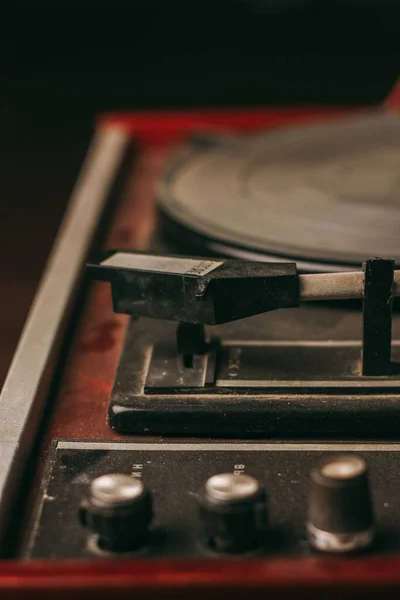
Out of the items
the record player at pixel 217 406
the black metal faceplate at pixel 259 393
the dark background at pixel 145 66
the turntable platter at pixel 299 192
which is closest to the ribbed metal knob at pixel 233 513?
the record player at pixel 217 406

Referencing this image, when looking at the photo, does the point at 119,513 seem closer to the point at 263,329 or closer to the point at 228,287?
the point at 228,287

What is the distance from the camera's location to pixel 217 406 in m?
0.76

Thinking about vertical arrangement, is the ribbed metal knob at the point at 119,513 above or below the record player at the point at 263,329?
below

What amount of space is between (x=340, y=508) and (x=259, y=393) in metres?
0.19

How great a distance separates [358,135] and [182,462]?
0.83 metres

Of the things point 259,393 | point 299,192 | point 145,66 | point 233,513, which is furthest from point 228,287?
point 145,66

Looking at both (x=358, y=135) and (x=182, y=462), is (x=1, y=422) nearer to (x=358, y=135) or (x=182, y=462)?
(x=182, y=462)

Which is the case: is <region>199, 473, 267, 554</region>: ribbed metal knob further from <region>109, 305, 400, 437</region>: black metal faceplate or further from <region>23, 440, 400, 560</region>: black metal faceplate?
<region>109, 305, 400, 437</region>: black metal faceplate

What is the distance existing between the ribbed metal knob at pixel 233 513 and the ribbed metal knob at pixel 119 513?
4 centimetres

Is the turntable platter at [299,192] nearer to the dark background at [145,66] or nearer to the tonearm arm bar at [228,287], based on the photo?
the tonearm arm bar at [228,287]

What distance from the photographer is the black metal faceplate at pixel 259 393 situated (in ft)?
2.48

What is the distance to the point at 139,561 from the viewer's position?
575mm

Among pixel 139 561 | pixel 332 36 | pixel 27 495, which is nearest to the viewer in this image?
pixel 139 561

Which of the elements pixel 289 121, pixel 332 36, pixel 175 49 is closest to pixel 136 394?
pixel 289 121
